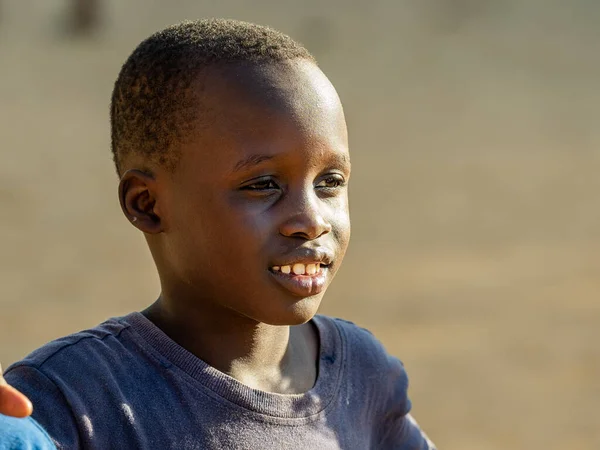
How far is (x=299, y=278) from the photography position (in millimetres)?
2213

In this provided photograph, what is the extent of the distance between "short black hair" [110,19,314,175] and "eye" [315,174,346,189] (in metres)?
0.27

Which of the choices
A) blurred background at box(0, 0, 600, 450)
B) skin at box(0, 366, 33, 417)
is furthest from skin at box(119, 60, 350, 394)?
blurred background at box(0, 0, 600, 450)

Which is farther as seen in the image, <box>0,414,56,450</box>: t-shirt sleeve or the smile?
the smile

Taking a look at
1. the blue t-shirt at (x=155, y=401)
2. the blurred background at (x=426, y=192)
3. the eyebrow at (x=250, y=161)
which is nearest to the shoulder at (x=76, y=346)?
the blue t-shirt at (x=155, y=401)

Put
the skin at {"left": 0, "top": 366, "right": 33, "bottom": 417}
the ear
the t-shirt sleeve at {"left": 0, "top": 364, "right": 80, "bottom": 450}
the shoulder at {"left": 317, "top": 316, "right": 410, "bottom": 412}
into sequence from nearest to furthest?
the skin at {"left": 0, "top": 366, "right": 33, "bottom": 417} → the t-shirt sleeve at {"left": 0, "top": 364, "right": 80, "bottom": 450} → the ear → the shoulder at {"left": 317, "top": 316, "right": 410, "bottom": 412}

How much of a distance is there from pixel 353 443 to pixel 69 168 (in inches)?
317

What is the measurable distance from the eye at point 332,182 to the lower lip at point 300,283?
19 cm

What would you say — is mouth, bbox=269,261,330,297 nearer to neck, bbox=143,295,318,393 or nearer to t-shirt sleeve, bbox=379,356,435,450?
neck, bbox=143,295,318,393

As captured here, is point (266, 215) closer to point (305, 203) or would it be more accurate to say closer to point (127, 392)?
point (305, 203)

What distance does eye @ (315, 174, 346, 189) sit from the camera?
7.50 ft

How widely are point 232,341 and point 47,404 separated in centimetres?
46

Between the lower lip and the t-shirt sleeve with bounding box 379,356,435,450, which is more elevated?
the lower lip

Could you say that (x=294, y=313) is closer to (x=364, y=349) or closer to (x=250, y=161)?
(x=250, y=161)

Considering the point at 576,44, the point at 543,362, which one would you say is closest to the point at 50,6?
the point at 576,44
